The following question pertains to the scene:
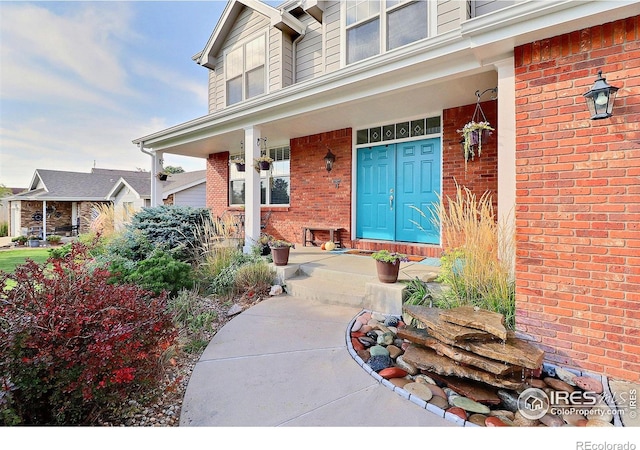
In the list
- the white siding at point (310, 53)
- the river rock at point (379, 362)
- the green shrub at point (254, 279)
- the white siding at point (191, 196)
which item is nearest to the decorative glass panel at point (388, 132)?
the white siding at point (310, 53)

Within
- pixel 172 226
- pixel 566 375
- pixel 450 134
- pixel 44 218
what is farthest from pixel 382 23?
pixel 44 218

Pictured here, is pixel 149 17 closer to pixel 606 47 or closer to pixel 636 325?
pixel 606 47

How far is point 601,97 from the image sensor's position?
2.29m

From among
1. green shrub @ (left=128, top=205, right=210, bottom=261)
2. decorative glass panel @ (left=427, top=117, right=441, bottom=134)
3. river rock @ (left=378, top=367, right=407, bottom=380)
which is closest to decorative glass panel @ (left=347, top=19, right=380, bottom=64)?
decorative glass panel @ (left=427, top=117, right=441, bottom=134)

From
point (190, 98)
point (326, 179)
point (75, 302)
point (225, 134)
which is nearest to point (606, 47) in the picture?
point (75, 302)

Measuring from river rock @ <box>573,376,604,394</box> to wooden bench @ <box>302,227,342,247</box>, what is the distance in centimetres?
479

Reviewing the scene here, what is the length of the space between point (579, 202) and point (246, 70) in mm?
7968

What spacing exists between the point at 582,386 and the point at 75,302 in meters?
3.77

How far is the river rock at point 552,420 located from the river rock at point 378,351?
44.5 inches

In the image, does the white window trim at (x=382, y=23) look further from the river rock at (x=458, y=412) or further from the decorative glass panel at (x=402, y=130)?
the river rock at (x=458, y=412)

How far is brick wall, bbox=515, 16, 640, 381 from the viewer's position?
90.7 inches

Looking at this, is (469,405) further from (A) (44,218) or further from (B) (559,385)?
(A) (44,218)

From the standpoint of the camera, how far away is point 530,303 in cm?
266

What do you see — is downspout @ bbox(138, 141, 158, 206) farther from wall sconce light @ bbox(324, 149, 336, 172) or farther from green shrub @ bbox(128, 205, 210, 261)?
wall sconce light @ bbox(324, 149, 336, 172)
